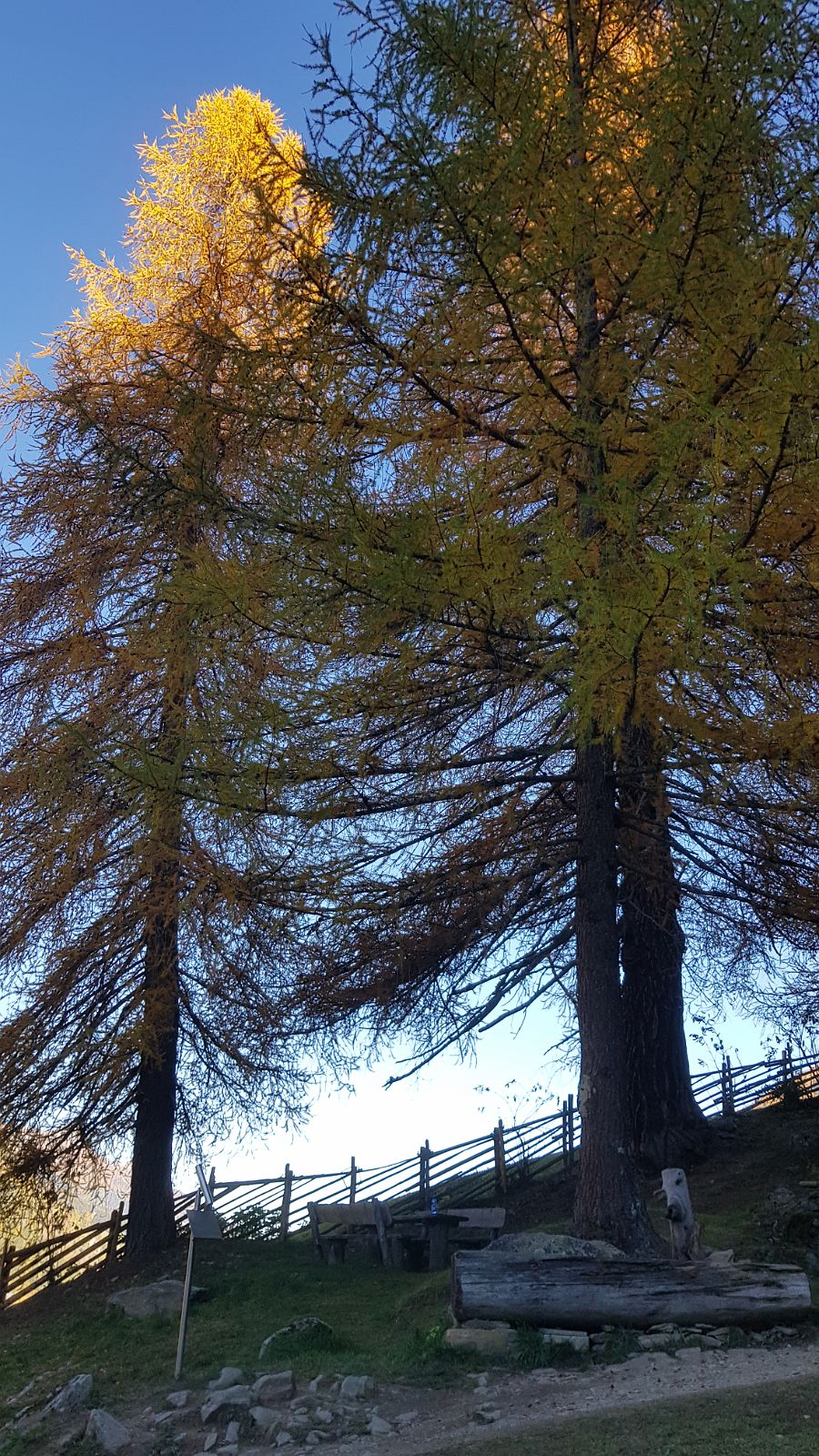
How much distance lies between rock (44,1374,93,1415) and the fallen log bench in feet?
9.10

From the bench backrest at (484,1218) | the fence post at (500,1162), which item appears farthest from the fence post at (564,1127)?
the bench backrest at (484,1218)

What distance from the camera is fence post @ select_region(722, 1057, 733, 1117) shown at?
17094 millimetres

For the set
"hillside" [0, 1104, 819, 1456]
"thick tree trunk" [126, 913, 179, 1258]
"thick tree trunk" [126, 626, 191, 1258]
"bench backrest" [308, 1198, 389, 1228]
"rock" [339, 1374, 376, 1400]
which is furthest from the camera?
"thick tree trunk" [126, 913, 179, 1258]

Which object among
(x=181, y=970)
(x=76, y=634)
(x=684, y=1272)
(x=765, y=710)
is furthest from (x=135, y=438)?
(x=684, y=1272)

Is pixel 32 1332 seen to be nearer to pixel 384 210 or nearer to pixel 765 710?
pixel 765 710

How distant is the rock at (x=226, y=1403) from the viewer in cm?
748

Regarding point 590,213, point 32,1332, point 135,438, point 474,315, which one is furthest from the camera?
point 135,438

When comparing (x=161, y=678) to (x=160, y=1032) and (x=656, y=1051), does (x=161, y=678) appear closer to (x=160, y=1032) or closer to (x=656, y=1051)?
(x=160, y=1032)

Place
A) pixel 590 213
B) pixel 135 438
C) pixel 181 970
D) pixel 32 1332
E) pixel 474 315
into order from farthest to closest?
pixel 135 438, pixel 181 970, pixel 32 1332, pixel 474 315, pixel 590 213

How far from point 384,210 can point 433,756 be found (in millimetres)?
4056

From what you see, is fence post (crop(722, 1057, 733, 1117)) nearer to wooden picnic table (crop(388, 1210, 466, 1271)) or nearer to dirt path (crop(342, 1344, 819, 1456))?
wooden picnic table (crop(388, 1210, 466, 1271))

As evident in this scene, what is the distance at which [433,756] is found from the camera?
8758 mm

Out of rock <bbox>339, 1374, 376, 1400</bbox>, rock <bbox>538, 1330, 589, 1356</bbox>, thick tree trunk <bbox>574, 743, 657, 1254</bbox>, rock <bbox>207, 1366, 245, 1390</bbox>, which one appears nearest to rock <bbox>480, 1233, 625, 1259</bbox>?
thick tree trunk <bbox>574, 743, 657, 1254</bbox>

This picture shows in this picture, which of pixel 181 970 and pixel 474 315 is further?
pixel 181 970
